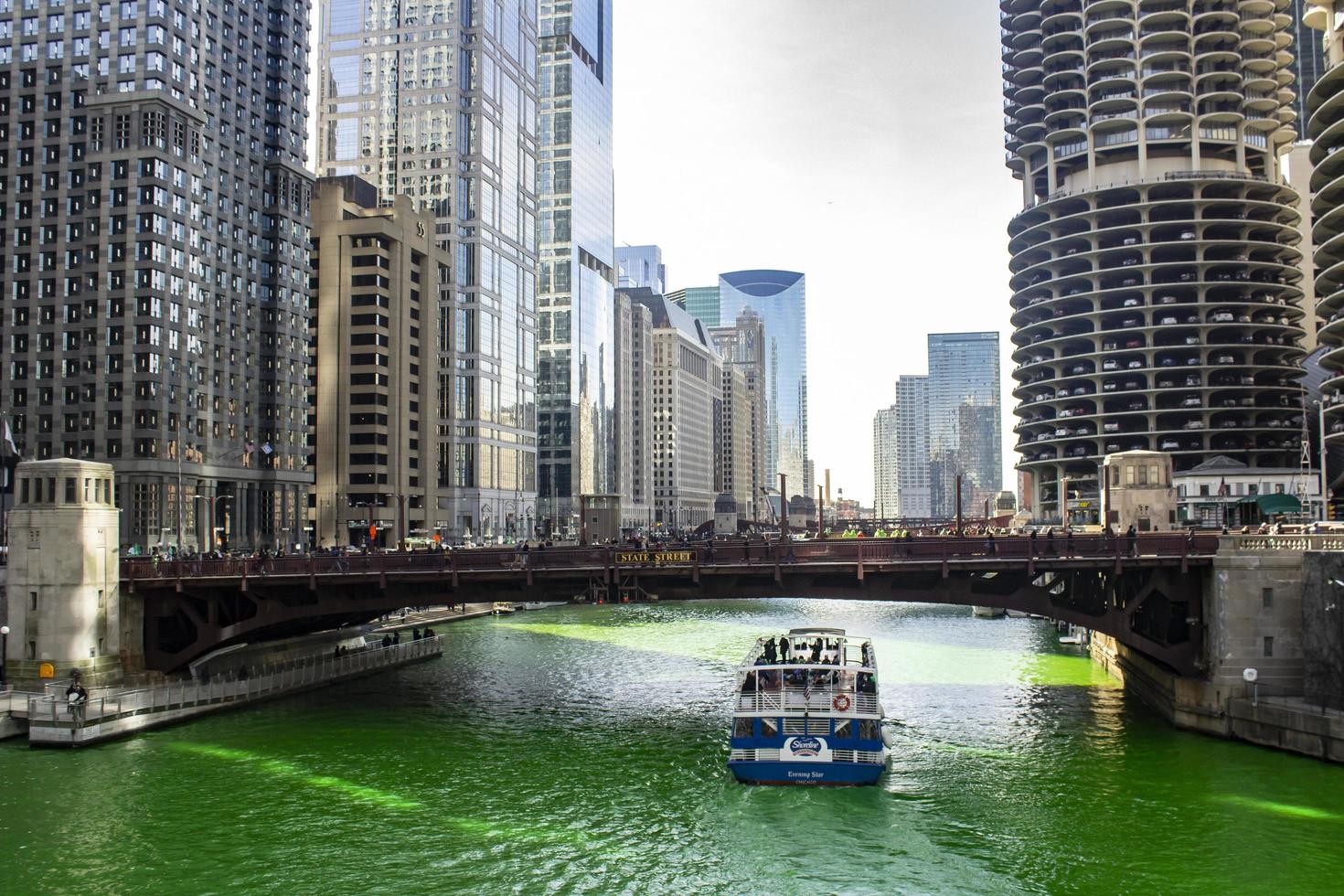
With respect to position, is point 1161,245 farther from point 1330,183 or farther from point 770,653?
point 770,653

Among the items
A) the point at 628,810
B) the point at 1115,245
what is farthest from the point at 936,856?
the point at 1115,245

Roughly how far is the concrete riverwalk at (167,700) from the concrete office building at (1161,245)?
110919mm

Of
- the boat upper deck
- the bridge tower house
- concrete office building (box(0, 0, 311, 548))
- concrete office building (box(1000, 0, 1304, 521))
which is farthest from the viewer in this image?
concrete office building (box(1000, 0, 1304, 521))

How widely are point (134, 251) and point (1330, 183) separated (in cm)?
12099

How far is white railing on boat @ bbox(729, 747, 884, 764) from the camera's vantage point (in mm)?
44750

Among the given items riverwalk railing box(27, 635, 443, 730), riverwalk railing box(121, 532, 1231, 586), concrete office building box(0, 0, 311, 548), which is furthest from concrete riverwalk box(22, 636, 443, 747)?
concrete office building box(0, 0, 311, 548)

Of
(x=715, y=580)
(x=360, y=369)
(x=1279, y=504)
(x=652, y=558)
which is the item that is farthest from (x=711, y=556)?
(x=360, y=369)

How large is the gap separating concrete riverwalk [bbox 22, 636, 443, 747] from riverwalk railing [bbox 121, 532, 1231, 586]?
21.7 ft

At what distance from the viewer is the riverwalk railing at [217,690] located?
5056 cm

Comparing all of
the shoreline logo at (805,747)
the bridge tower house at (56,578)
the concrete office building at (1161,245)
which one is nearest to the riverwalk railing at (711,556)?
the bridge tower house at (56,578)

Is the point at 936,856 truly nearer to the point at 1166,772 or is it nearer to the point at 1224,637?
the point at 1166,772

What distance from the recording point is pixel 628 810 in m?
42.2

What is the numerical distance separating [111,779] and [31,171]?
97.3m

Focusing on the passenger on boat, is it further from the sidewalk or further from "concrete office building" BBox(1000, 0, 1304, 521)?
"concrete office building" BBox(1000, 0, 1304, 521)
